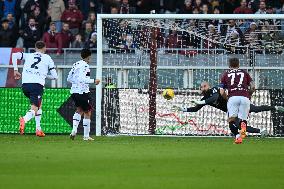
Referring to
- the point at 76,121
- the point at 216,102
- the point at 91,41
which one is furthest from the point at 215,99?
the point at 91,41

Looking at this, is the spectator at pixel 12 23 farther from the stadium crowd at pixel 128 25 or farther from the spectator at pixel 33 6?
the spectator at pixel 33 6

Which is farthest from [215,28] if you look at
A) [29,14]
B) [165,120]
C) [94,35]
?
[29,14]

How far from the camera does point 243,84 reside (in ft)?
74.5

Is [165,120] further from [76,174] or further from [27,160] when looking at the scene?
[76,174]

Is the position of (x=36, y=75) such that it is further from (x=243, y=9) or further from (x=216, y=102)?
(x=243, y=9)

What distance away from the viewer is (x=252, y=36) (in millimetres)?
25688

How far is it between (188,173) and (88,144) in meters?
7.01

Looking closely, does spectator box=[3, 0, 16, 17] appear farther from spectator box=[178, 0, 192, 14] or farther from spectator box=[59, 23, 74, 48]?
spectator box=[178, 0, 192, 14]

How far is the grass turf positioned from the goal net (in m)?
2.56

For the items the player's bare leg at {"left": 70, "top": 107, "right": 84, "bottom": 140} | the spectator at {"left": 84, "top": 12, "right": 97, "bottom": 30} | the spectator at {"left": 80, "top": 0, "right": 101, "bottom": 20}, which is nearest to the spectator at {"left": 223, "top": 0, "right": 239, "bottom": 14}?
the spectator at {"left": 84, "top": 12, "right": 97, "bottom": 30}

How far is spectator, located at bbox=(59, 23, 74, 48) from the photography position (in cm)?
2998

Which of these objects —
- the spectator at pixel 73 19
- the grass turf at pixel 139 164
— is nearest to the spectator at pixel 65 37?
the spectator at pixel 73 19

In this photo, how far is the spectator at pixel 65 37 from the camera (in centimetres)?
2998

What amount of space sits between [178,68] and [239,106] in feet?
11.6
